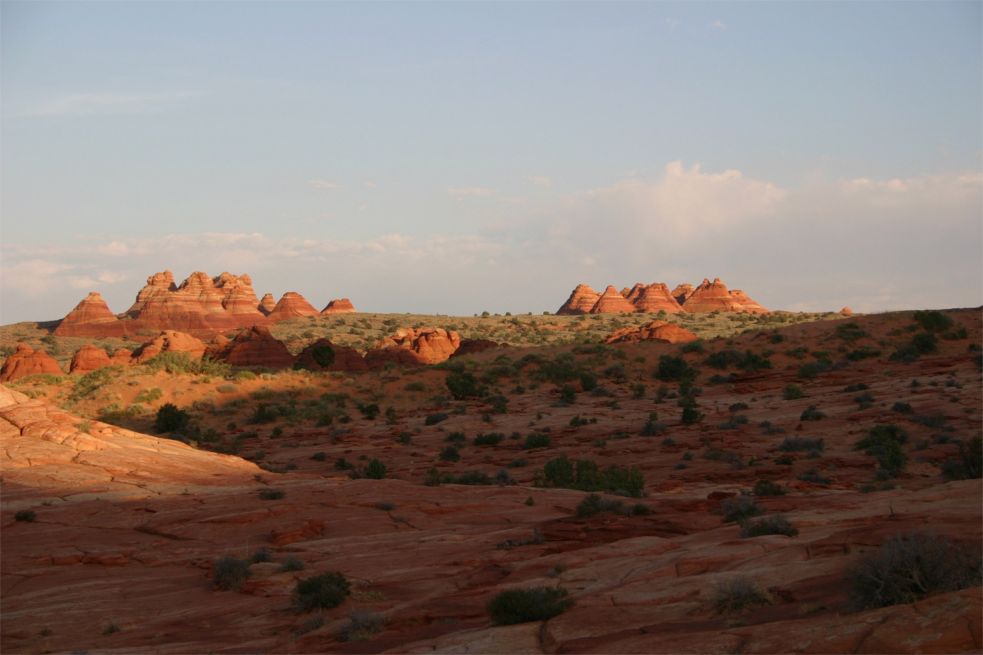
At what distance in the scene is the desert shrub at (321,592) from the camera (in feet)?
37.7

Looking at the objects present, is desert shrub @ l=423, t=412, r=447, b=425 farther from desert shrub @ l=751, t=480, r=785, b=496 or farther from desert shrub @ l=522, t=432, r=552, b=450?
desert shrub @ l=751, t=480, r=785, b=496

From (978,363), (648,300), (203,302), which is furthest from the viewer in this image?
(648,300)

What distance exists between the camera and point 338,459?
1131 inches

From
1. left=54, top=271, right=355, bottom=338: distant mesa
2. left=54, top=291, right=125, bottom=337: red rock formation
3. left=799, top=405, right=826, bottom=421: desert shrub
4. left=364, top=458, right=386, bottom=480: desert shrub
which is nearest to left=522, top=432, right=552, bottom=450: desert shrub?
left=364, top=458, right=386, bottom=480: desert shrub

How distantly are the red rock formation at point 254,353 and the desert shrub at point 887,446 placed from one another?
1465 inches

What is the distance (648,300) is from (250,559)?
345ft

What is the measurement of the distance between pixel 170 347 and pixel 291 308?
5740cm

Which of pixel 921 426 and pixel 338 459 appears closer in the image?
pixel 921 426

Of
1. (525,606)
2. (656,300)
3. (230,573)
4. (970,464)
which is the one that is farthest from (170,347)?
(656,300)

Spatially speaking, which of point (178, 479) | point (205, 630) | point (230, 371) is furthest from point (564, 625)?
point (230, 371)

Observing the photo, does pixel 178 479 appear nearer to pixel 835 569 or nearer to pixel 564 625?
pixel 564 625

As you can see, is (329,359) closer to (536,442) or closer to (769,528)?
(536,442)

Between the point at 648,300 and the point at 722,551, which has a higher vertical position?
the point at 648,300

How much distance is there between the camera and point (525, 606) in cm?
965
